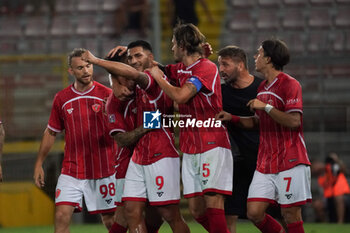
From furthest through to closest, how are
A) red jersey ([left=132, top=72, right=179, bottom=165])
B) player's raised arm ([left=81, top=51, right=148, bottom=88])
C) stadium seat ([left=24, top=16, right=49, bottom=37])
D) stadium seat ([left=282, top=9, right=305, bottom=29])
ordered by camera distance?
stadium seat ([left=24, top=16, right=49, bottom=37])
stadium seat ([left=282, top=9, right=305, bottom=29])
red jersey ([left=132, top=72, right=179, bottom=165])
player's raised arm ([left=81, top=51, right=148, bottom=88])

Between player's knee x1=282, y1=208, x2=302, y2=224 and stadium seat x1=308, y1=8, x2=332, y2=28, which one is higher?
stadium seat x1=308, y1=8, x2=332, y2=28

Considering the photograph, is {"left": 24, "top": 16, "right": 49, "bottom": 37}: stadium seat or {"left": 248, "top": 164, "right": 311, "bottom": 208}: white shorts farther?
{"left": 24, "top": 16, "right": 49, "bottom": 37}: stadium seat

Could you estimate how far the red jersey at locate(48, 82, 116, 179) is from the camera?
7.07 m

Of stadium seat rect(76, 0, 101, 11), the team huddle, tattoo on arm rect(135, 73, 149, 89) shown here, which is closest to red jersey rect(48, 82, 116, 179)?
the team huddle

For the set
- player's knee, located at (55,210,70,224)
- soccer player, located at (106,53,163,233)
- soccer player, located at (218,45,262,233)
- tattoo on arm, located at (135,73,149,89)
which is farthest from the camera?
soccer player, located at (218,45,262,233)

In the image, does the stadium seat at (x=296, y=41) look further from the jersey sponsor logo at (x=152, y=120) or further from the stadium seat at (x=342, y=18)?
the jersey sponsor logo at (x=152, y=120)

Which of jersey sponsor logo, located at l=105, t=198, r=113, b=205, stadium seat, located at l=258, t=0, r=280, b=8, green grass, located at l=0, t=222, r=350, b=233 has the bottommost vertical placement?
green grass, located at l=0, t=222, r=350, b=233

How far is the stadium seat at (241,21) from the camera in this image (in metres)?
15.4

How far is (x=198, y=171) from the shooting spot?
609 cm

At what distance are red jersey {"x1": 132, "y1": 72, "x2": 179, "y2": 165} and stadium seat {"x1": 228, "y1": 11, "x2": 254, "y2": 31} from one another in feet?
30.8

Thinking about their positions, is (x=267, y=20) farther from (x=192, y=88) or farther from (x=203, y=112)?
(x=192, y=88)

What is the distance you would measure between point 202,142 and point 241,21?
986 centimetres

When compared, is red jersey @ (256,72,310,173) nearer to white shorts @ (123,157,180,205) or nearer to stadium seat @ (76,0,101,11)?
white shorts @ (123,157,180,205)

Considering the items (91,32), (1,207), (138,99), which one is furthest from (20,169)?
(138,99)
